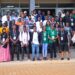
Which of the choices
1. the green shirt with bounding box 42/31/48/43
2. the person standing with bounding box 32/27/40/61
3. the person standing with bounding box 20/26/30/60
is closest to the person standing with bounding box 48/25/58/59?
the green shirt with bounding box 42/31/48/43

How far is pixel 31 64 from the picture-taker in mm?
20266

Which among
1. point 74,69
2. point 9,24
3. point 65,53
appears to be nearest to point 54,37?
point 65,53

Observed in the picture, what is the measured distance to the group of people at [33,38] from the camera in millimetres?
21500

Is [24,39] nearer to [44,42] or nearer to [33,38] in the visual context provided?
[33,38]

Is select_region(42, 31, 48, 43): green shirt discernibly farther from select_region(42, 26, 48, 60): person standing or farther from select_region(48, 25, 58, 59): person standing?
select_region(48, 25, 58, 59): person standing

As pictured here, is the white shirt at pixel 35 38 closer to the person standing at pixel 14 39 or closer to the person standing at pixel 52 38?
the person standing at pixel 52 38

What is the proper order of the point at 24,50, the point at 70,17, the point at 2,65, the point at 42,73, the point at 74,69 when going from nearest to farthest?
the point at 42,73 → the point at 74,69 → the point at 2,65 → the point at 24,50 → the point at 70,17

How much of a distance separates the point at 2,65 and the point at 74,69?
390cm

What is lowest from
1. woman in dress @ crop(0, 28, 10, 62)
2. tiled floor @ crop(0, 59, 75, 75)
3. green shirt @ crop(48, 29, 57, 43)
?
tiled floor @ crop(0, 59, 75, 75)

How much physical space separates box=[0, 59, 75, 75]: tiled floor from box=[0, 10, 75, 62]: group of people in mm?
834

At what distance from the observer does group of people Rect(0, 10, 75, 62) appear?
2150 centimetres

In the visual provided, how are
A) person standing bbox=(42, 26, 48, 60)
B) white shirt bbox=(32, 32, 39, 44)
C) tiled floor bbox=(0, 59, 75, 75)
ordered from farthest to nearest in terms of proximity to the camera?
person standing bbox=(42, 26, 48, 60)
white shirt bbox=(32, 32, 39, 44)
tiled floor bbox=(0, 59, 75, 75)

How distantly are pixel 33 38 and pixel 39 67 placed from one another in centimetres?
293

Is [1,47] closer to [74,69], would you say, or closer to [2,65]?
[2,65]
